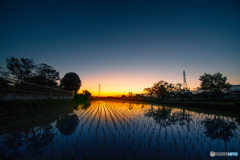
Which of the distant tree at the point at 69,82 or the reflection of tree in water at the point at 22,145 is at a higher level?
the distant tree at the point at 69,82

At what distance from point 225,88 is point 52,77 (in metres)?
50.9

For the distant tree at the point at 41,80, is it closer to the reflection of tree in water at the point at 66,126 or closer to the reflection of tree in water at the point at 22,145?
the reflection of tree in water at the point at 66,126

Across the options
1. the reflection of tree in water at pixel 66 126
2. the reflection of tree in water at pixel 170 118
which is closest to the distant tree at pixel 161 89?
the reflection of tree in water at pixel 170 118

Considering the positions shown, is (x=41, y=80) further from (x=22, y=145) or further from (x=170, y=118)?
(x=170, y=118)

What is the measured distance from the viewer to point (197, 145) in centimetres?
579

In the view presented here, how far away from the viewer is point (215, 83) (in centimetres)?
2873

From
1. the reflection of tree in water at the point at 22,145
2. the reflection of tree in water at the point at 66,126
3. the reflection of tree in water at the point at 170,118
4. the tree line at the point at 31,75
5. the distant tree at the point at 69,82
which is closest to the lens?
the reflection of tree in water at the point at 22,145

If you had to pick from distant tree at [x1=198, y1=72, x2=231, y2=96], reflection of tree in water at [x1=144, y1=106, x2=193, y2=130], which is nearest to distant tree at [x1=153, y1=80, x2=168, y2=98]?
distant tree at [x1=198, y1=72, x2=231, y2=96]

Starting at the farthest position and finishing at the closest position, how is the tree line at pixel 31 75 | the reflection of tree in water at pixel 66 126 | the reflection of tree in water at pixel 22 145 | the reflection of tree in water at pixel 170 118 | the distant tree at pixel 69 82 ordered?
the distant tree at pixel 69 82
the tree line at pixel 31 75
the reflection of tree in water at pixel 170 118
the reflection of tree in water at pixel 66 126
the reflection of tree in water at pixel 22 145

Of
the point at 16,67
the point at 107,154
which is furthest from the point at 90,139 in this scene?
the point at 16,67

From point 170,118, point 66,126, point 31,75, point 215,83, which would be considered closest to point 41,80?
point 31,75

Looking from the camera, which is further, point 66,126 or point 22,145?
point 66,126

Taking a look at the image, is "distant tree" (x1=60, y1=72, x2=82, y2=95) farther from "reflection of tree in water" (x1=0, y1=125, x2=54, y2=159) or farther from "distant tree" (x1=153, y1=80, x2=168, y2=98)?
"reflection of tree in water" (x1=0, y1=125, x2=54, y2=159)

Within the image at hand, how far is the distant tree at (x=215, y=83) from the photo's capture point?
2772 cm
